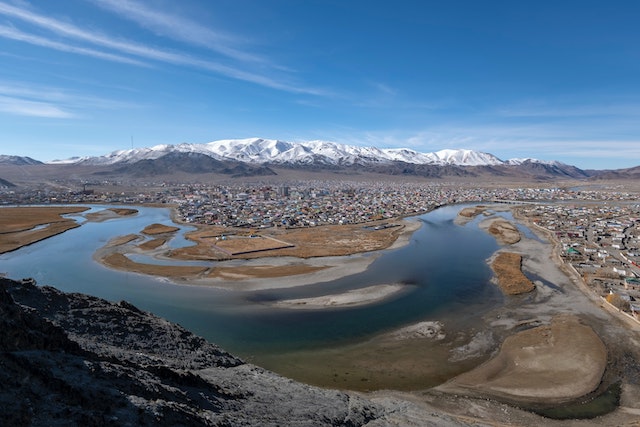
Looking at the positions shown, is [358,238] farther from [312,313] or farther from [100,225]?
[100,225]

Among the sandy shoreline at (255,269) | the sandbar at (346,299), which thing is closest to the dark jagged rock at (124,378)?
the sandbar at (346,299)

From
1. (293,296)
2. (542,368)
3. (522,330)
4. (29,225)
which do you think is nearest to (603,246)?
(522,330)

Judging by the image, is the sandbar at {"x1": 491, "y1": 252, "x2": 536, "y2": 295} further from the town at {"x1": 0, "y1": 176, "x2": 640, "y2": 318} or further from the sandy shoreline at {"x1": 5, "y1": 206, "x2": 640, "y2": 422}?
the town at {"x1": 0, "y1": 176, "x2": 640, "y2": 318}

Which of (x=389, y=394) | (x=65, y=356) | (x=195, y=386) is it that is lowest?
(x=389, y=394)

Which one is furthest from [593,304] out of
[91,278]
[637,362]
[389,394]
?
[91,278]

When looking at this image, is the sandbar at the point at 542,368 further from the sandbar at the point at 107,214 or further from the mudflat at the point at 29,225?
the sandbar at the point at 107,214

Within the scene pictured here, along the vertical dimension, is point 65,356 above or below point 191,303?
above
